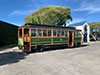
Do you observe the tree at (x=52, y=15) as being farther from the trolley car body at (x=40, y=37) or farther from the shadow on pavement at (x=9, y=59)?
the shadow on pavement at (x=9, y=59)

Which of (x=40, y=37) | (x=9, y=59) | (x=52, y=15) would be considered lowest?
(x=9, y=59)

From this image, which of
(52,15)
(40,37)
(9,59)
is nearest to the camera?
(9,59)

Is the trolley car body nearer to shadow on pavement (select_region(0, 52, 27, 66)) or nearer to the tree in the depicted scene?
shadow on pavement (select_region(0, 52, 27, 66))

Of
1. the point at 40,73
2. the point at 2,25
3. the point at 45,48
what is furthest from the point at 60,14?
the point at 40,73

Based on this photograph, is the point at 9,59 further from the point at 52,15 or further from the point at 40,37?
the point at 52,15

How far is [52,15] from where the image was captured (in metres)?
41.6

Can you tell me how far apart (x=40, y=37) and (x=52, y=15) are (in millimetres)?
22119

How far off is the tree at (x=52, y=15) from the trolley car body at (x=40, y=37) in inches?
728

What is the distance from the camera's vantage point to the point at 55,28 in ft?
71.2

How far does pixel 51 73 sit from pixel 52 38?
39.9ft

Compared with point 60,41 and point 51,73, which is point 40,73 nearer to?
point 51,73

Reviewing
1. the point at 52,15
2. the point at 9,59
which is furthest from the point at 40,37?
the point at 52,15

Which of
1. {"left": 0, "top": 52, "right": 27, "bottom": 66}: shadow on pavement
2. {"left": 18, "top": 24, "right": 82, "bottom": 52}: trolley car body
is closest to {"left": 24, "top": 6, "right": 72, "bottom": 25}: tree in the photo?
{"left": 18, "top": 24, "right": 82, "bottom": 52}: trolley car body

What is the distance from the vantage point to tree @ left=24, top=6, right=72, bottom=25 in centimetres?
4175
